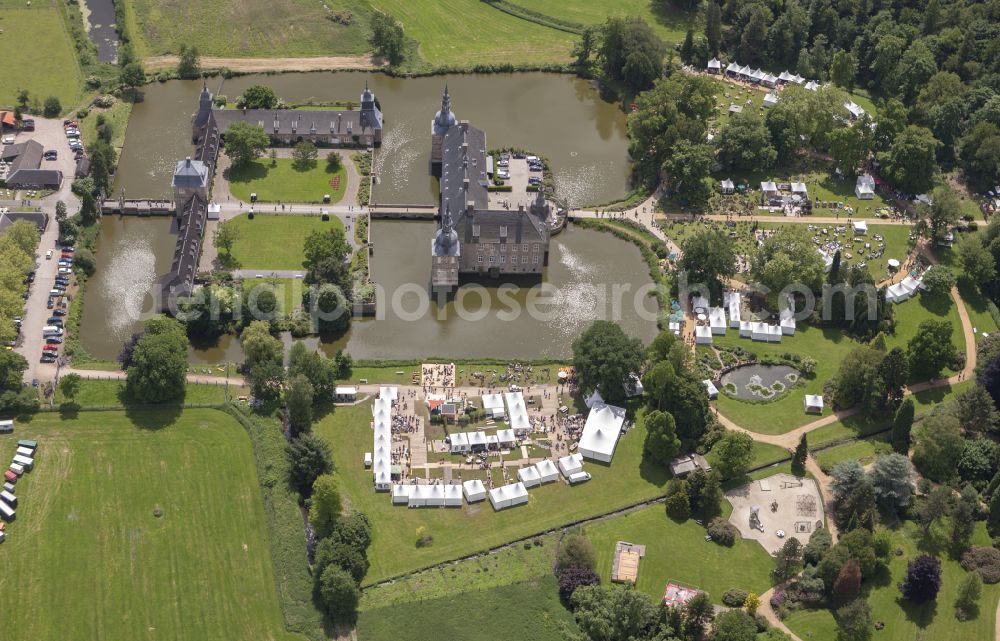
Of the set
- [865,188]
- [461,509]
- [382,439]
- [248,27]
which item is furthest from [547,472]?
[248,27]

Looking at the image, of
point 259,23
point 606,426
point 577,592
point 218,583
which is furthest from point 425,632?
point 259,23

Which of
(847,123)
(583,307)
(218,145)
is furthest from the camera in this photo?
(847,123)

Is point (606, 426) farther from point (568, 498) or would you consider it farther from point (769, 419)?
point (769, 419)

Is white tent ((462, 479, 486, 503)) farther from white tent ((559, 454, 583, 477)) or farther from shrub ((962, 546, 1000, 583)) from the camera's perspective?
shrub ((962, 546, 1000, 583))

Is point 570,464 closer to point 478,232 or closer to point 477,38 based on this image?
point 478,232

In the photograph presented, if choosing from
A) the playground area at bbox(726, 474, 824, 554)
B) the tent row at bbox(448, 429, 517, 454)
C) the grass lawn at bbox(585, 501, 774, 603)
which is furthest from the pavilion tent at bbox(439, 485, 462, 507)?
the playground area at bbox(726, 474, 824, 554)

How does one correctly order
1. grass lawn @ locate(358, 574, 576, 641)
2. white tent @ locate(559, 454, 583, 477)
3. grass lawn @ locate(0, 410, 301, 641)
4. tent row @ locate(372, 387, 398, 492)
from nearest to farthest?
grass lawn @ locate(358, 574, 576, 641) < grass lawn @ locate(0, 410, 301, 641) < tent row @ locate(372, 387, 398, 492) < white tent @ locate(559, 454, 583, 477)
